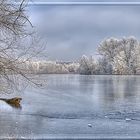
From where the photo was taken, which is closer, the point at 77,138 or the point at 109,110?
the point at 77,138

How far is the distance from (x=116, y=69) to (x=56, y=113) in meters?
43.5

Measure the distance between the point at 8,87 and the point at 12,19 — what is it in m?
1.57

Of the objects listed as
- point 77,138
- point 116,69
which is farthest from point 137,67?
point 77,138

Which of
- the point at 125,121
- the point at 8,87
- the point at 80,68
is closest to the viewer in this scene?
the point at 8,87

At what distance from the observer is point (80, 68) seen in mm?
60938

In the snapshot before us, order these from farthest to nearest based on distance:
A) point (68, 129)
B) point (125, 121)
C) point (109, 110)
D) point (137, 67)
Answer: point (137, 67)
point (109, 110)
point (125, 121)
point (68, 129)

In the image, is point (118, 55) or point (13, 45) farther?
point (118, 55)

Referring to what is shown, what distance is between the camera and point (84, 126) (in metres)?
12.7

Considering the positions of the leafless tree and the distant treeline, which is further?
the distant treeline

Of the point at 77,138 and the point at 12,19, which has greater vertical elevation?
the point at 12,19

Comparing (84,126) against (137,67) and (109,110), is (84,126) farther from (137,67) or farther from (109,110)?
(137,67)

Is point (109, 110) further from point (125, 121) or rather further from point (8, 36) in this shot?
point (8, 36)

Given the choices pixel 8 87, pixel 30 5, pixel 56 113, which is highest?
pixel 30 5

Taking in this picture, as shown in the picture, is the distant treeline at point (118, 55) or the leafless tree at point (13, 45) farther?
the distant treeline at point (118, 55)
